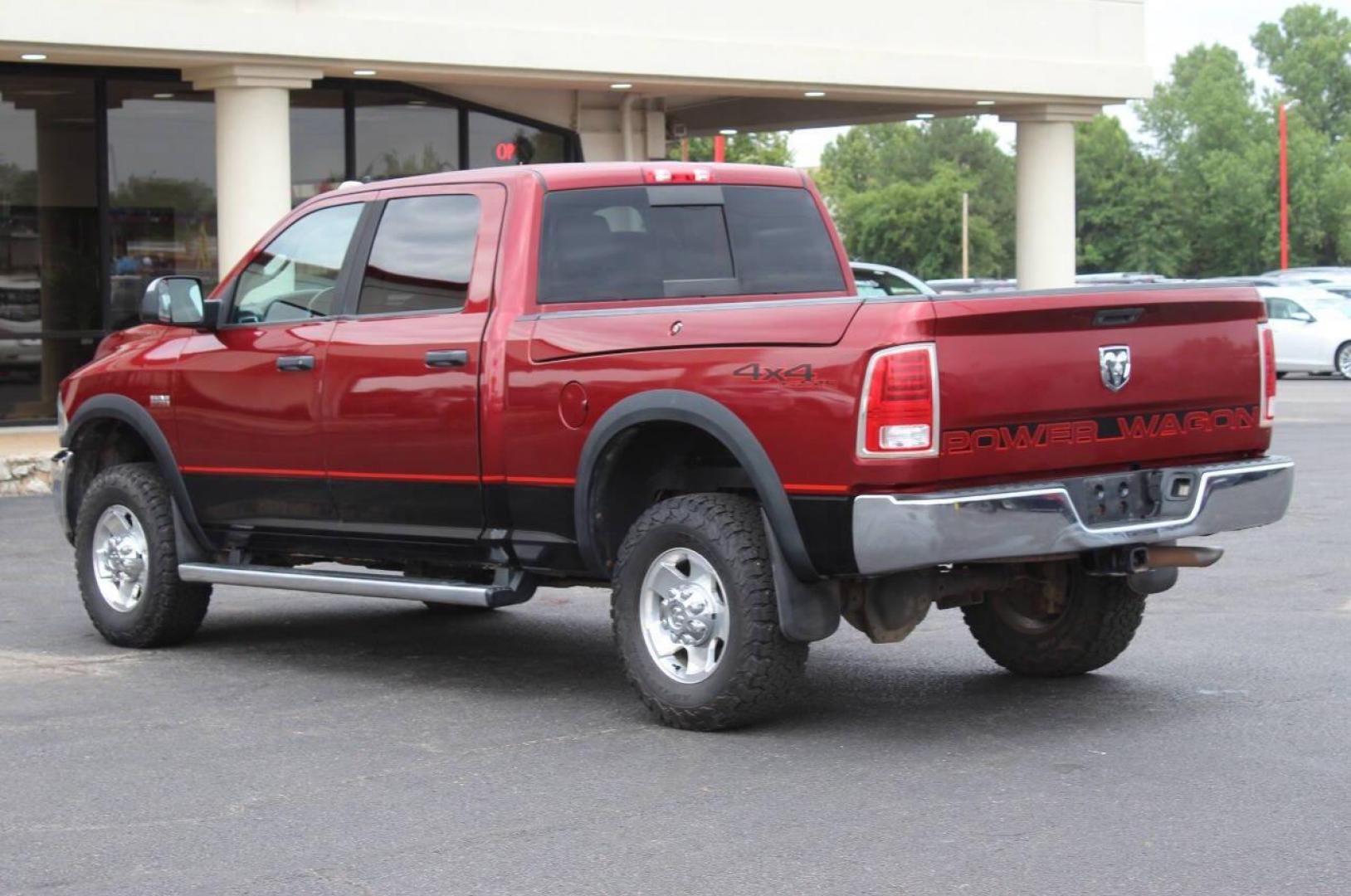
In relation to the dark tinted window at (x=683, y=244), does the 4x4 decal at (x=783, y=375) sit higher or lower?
lower

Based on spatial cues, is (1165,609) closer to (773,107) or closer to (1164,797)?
(1164,797)

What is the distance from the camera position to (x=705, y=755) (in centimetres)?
675

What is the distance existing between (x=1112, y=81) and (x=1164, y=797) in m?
19.2

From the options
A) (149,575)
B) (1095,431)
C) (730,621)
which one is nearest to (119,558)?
(149,575)

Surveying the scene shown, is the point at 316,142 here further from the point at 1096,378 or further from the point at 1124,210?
the point at 1124,210

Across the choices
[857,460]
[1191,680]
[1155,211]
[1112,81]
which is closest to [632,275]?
[857,460]

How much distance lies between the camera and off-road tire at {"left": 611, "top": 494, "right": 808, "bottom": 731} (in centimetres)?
684

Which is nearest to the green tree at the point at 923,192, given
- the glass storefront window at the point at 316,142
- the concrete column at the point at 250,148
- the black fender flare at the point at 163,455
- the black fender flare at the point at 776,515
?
the glass storefront window at the point at 316,142

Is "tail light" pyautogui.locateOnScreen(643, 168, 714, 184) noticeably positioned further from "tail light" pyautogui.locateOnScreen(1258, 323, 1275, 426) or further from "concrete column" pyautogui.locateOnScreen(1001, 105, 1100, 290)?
"concrete column" pyautogui.locateOnScreen(1001, 105, 1100, 290)

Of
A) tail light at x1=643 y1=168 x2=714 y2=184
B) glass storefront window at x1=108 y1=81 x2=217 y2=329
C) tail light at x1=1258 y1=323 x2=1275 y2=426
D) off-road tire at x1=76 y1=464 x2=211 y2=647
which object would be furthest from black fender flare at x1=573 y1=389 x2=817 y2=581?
glass storefront window at x1=108 y1=81 x2=217 y2=329

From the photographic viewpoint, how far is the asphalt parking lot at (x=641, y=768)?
538cm

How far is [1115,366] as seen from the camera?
22.6 feet

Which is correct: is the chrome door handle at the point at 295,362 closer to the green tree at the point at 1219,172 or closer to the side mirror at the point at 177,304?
the side mirror at the point at 177,304

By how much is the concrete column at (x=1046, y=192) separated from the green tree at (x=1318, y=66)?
11065 centimetres
